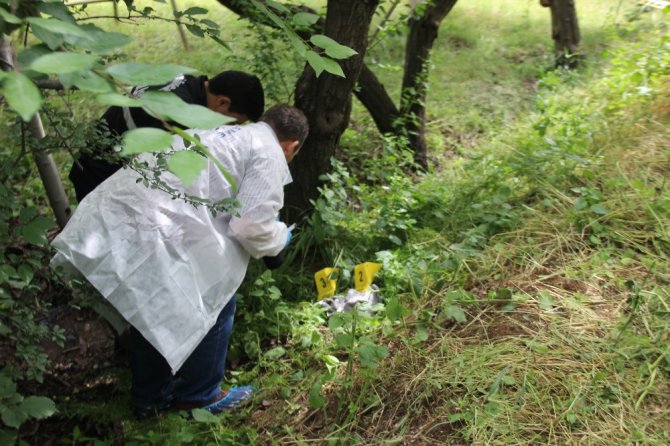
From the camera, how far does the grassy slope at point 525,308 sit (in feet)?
6.14

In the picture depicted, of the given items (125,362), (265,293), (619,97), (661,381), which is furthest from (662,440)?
(619,97)

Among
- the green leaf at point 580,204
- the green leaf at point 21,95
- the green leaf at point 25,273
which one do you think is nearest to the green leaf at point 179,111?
the green leaf at point 21,95

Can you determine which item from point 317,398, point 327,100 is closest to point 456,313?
point 317,398

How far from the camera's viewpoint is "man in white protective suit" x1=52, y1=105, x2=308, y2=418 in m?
1.94

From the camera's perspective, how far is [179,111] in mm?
Answer: 669

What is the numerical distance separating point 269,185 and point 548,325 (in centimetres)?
125

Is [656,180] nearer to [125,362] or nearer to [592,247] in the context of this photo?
[592,247]

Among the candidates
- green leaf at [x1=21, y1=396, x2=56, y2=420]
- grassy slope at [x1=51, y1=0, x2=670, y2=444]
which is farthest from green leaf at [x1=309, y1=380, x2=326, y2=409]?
green leaf at [x1=21, y1=396, x2=56, y2=420]

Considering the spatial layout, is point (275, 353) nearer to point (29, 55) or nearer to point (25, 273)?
point (25, 273)

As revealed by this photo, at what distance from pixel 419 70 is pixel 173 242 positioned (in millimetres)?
3026

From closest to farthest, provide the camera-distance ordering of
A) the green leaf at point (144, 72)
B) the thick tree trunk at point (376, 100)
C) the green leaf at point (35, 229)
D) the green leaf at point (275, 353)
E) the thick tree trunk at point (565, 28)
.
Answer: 1. the green leaf at point (144, 72)
2. the green leaf at point (35, 229)
3. the green leaf at point (275, 353)
4. the thick tree trunk at point (376, 100)
5. the thick tree trunk at point (565, 28)

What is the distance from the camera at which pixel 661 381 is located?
1.89m

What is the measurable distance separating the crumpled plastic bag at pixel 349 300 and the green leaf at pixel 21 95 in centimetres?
220

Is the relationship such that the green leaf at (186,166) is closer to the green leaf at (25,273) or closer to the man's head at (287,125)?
the green leaf at (25,273)
